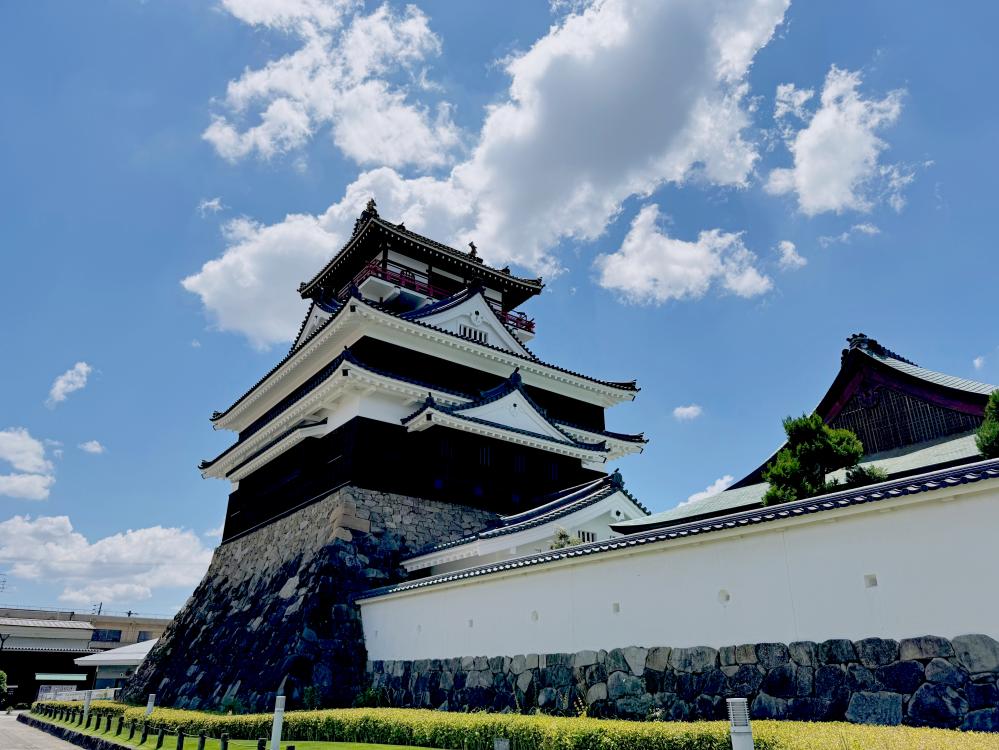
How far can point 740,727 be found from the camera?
4688mm

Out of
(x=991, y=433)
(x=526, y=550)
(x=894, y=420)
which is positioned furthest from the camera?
(x=526, y=550)

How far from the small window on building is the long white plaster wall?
41.8 ft

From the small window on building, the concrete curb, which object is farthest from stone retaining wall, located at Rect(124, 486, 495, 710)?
the small window on building

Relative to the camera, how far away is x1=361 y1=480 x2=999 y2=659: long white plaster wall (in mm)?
6602

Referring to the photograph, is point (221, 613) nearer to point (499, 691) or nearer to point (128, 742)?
point (128, 742)

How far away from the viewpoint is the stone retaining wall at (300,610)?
575 inches

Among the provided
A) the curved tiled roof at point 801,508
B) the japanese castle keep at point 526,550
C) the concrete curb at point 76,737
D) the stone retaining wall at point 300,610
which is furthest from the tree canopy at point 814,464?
the concrete curb at point 76,737

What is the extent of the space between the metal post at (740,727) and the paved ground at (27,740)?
629 inches

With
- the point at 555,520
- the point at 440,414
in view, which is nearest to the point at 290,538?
the point at 440,414

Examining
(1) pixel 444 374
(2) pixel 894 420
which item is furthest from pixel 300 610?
(2) pixel 894 420

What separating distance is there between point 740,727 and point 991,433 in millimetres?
7793

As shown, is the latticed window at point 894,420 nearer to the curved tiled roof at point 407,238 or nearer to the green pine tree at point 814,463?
the green pine tree at point 814,463

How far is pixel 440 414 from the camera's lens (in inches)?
728

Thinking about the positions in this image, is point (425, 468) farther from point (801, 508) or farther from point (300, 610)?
point (801, 508)
